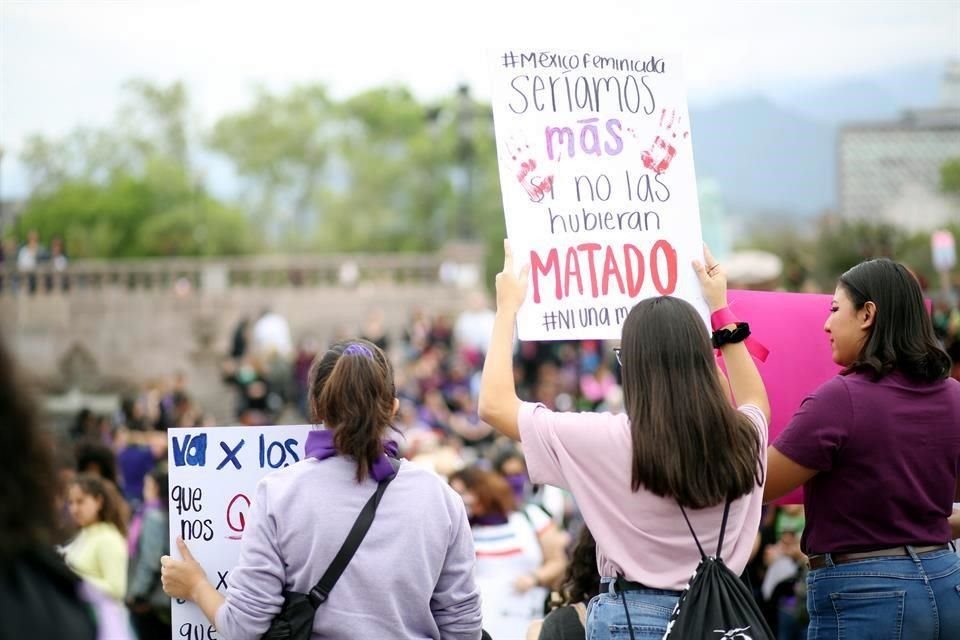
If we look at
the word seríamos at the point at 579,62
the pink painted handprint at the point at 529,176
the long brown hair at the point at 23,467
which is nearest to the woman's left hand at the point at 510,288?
the pink painted handprint at the point at 529,176

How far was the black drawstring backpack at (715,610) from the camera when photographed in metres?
3.13

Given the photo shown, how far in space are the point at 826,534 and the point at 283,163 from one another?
3084 inches

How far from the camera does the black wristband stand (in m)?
3.76

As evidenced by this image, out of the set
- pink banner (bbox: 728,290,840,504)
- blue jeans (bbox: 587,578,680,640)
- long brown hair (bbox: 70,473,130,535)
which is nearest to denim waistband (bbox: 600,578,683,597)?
blue jeans (bbox: 587,578,680,640)

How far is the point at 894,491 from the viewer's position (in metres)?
3.57

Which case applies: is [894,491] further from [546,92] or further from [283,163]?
[283,163]

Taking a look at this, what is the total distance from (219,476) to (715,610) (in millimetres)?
1688

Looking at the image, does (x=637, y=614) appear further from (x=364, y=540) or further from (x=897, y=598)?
(x=897, y=598)

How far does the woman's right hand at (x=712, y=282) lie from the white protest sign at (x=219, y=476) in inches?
51.9

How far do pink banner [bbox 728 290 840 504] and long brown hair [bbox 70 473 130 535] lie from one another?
3.77 meters

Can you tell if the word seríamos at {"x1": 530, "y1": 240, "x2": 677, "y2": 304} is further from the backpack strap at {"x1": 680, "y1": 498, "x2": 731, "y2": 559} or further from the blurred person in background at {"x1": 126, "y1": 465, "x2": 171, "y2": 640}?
the blurred person in background at {"x1": 126, "y1": 465, "x2": 171, "y2": 640}

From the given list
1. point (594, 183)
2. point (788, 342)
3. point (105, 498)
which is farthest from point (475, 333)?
point (594, 183)

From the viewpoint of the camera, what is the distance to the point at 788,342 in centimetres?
429

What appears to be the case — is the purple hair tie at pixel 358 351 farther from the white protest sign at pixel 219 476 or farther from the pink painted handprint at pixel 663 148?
the pink painted handprint at pixel 663 148
